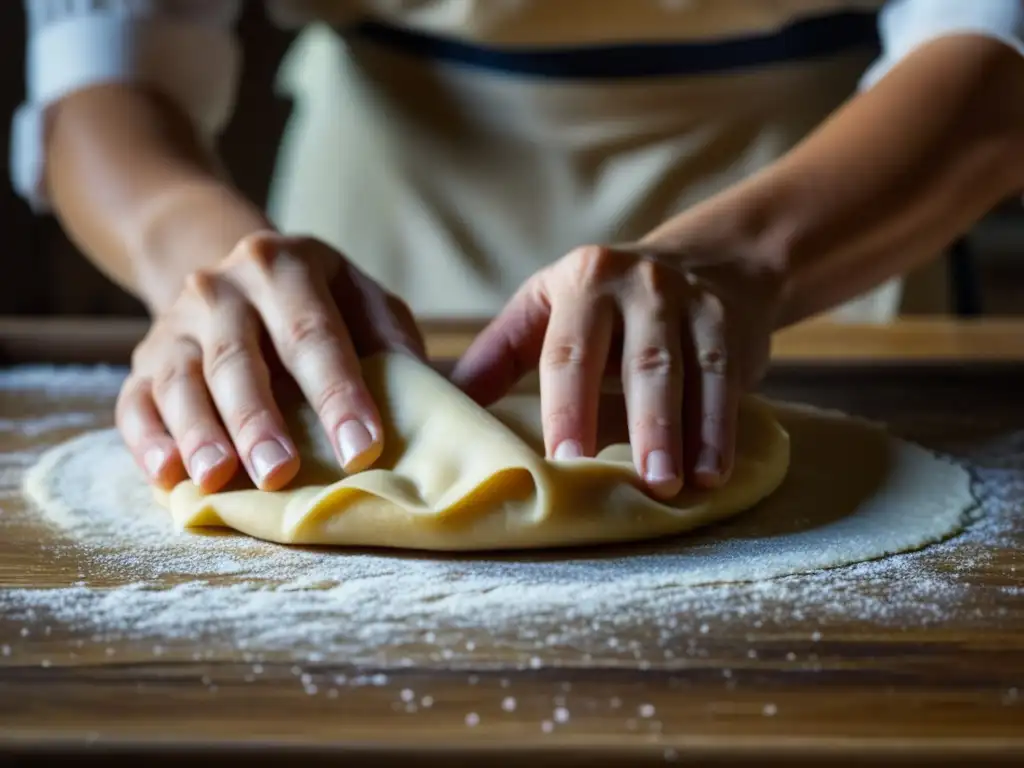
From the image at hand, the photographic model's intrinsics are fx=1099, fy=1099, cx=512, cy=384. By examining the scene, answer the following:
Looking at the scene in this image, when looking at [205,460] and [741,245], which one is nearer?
[205,460]

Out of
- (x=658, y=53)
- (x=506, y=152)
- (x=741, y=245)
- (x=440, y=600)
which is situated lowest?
(x=440, y=600)

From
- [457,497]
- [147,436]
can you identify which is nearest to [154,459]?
[147,436]

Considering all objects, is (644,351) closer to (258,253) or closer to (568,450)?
(568,450)

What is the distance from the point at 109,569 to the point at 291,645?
0.20 metres

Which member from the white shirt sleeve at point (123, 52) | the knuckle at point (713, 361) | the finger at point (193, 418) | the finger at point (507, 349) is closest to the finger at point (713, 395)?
the knuckle at point (713, 361)

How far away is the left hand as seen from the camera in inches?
32.4

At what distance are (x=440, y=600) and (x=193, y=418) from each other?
0.31 metres

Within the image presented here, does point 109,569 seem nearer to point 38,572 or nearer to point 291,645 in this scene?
point 38,572

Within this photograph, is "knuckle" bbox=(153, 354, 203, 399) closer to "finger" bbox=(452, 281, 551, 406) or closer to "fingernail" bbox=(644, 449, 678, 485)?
"finger" bbox=(452, 281, 551, 406)

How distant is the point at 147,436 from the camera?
92cm

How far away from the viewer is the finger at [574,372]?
0.83 metres

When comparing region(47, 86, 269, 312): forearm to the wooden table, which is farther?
region(47, 86, 269, 312): forearm

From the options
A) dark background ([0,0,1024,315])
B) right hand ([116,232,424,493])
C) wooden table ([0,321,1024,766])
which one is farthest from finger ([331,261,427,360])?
dark background ([0,0,1024,315])

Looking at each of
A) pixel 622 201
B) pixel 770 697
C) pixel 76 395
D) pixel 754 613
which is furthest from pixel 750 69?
pixel 770 697
